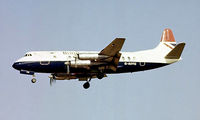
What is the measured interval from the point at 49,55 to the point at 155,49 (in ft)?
40.5

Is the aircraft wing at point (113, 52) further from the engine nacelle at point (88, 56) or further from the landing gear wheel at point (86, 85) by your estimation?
the landing gear wheel at point (86, 85)

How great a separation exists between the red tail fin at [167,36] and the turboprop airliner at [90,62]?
411 cm

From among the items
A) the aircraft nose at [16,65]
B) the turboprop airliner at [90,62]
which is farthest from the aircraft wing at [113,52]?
the aircraft nose at [16,65]

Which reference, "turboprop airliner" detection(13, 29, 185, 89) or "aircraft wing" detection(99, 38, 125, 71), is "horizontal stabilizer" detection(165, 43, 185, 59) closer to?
"turboprop airliner" detection(13, 29, 185, 89)

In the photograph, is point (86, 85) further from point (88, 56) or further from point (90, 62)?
point (88, 56)

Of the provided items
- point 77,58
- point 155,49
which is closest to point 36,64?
point 77,58

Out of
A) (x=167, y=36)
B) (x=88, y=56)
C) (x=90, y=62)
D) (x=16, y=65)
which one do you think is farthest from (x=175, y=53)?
(x=16, y=65)

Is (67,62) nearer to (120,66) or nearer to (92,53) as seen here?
(92,53)

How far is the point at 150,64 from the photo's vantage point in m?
40.2

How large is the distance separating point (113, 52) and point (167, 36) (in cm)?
1080

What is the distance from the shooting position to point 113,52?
36469 millimetres

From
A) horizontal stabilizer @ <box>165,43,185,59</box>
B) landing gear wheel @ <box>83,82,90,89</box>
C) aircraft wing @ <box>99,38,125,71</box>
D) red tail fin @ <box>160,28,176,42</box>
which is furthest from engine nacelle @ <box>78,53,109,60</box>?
red tail fin @ <box>160,28,176,42</box>

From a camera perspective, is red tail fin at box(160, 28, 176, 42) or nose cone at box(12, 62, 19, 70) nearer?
nose cone at box(12, 62, 19, 70)

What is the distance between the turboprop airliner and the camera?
121 ft
